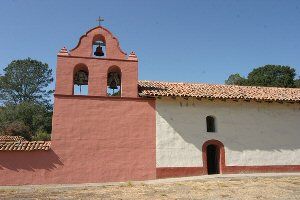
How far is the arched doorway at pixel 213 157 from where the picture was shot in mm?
17703

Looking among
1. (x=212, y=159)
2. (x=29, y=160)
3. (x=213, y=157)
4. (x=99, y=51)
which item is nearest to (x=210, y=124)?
(x=213, y=157)

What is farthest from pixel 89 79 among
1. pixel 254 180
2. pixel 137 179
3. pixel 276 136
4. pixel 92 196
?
pixel 276 136

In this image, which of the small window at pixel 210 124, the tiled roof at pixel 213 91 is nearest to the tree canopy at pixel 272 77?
the tiled roof at pixel 213 91

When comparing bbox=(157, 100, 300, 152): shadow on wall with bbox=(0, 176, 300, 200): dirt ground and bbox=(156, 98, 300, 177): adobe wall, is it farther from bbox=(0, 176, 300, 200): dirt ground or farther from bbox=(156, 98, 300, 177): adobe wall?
bbox=(0, 176, 300, 200): dirt ground

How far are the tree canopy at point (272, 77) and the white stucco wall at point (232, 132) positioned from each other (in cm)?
2283

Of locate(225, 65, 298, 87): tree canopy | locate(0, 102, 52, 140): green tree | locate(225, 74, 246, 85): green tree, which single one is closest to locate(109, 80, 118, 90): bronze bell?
locate(0, 102, 52, 140): green tree

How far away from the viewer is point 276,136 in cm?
1875

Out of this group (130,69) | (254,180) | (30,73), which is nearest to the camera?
(254,180)

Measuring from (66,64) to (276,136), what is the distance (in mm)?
12265

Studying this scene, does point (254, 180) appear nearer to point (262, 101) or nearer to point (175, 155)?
point (175, 155)

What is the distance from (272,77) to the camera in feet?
138

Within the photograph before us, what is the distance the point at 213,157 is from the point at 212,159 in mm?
130

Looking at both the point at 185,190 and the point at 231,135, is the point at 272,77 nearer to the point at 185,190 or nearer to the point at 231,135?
the point at 231,135

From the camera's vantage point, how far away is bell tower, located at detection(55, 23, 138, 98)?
1697 cm
